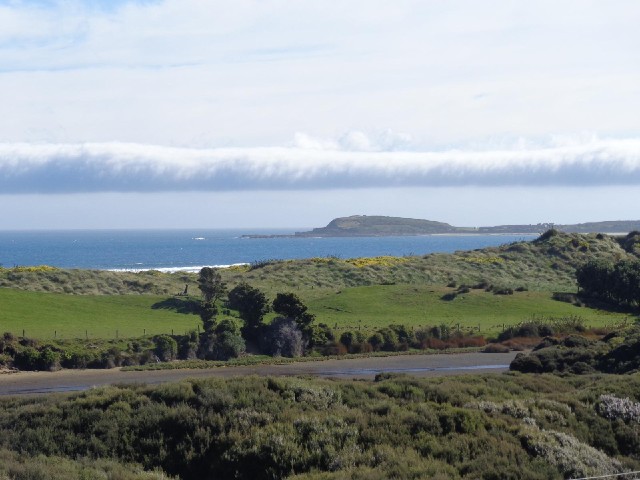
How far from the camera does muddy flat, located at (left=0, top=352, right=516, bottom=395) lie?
3241 centimetres

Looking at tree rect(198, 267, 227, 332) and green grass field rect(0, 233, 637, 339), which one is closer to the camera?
green grass field rect(0, 233, 637, 339)

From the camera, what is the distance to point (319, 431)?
55.1ft

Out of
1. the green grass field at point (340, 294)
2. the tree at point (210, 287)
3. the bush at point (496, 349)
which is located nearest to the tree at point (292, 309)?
the green grass field at point (340, 294)

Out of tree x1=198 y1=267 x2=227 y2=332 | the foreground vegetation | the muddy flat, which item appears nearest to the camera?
the foreground vegetation

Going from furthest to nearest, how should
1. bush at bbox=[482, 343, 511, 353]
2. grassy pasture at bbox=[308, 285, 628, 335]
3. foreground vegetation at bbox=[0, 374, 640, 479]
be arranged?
grassy pasture at bbox=[308, 285, 628, 335]
bush at bbox=[482, 343, 511, 353]
foreground vegetation at bbox=[0, 374, 640, 479]

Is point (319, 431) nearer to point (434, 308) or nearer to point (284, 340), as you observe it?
→ point (284, 340)

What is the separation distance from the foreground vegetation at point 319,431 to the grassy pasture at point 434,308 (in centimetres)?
2808

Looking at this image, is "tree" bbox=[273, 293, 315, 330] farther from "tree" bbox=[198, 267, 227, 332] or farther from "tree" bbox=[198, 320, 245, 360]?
"tree" bbox=[198, 267, 227, 332]

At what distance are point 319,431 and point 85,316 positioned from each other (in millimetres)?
33431

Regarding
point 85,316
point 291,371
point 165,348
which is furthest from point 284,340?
point 85,316

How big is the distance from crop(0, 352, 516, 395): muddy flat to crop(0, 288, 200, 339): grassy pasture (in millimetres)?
6805

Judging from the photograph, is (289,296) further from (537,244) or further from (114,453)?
(537,244)

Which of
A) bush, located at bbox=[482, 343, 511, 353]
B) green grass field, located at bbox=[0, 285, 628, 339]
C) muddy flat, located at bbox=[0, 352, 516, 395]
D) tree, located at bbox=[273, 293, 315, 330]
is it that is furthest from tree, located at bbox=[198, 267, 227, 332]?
bush, located at bbox=[482, 343, 511, 353]

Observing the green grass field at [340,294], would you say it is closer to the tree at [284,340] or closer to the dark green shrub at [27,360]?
the dark green shrub at [27,360]
